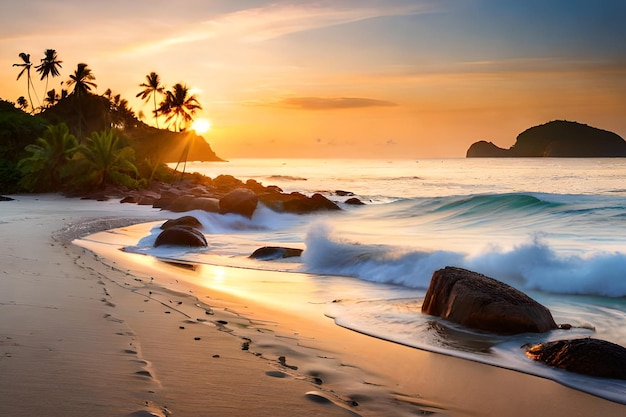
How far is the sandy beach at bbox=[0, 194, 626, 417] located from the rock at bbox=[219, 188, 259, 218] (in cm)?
1750

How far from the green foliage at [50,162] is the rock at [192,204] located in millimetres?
16234

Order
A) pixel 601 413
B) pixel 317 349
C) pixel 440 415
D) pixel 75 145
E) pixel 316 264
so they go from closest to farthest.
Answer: pixel 440 415 → pixel 601 413 → pixel 317 349 → pixel 316 264 → pixel 75 145

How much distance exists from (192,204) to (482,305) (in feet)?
80.6

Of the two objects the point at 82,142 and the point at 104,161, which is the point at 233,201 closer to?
the point at 104,161

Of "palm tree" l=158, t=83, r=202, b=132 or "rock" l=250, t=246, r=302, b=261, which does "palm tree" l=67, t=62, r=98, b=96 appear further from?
"rock" l=250, t=246, r=302, b=261

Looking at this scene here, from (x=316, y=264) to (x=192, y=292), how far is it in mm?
4569

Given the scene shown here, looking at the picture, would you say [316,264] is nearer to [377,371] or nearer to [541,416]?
[377,371]

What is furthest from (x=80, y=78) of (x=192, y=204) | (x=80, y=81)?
(x=192, y=204)

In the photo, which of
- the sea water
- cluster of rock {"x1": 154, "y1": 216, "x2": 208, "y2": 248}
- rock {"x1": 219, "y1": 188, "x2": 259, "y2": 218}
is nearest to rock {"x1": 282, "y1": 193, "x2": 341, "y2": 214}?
rock {"x1": 219, "y1": 188, "x2": 259, "y2": 218}

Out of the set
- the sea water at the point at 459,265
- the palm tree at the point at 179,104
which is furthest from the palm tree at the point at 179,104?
the sea water at the point at 459,265

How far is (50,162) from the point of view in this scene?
1737 inches

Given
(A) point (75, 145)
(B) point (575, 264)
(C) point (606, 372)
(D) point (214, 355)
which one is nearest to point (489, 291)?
(C) point (606, 372)

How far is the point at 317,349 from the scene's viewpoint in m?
5.62

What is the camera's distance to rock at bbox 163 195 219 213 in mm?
26734
